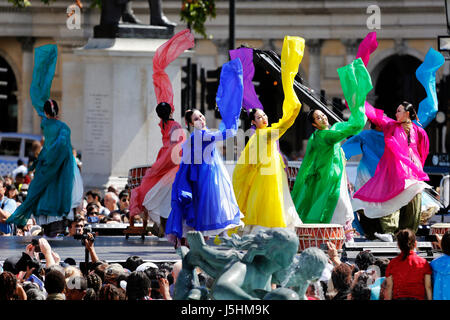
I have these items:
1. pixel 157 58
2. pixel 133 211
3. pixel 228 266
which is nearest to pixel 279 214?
pixel 133 211

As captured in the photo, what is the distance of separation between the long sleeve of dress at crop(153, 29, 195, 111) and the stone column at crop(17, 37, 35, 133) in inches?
1058

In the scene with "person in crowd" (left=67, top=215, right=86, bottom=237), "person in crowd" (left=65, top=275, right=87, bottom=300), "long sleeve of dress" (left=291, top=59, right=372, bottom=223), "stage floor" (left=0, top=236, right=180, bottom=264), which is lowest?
"person in crowd" (left=65, top=275, right=87, bottom=300)

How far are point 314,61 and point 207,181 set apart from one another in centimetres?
2881

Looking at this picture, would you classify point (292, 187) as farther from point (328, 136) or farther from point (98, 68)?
point (98, 68)

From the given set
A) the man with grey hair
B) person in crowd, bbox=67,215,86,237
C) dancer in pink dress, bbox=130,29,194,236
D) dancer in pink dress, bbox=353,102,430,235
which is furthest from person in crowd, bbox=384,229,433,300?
the man with grey hair

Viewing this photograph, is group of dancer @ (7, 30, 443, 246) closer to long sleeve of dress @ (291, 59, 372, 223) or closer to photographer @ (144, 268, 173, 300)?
long sleeve of dress @ (291, 59, 372, 223)

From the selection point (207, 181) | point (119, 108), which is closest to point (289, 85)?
point (207, 181)

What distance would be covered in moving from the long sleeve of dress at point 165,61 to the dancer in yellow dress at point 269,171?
1610mm

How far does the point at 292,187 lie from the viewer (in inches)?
531

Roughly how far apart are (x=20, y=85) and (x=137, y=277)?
113ft

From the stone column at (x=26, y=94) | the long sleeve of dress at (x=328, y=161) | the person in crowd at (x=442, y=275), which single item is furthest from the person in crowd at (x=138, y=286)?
the stone column at (x=26, y=94)

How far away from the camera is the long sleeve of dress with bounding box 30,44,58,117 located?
13.6m

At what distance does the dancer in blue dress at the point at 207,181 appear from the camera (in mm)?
11555

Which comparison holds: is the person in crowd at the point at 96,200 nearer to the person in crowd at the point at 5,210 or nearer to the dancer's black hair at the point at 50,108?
the person in crowd at the point at 5,210
